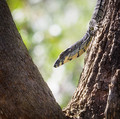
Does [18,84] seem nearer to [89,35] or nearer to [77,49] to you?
[89,35]

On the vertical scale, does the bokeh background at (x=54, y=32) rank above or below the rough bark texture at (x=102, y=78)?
above

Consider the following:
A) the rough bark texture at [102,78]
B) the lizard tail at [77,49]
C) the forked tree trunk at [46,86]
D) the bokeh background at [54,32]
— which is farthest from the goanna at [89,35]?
the bokeh background at [54,32]

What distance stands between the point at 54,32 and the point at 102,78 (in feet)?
36.2

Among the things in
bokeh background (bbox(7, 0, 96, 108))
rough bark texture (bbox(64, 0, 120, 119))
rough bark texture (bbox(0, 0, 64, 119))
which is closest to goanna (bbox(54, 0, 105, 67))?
rough bark texture (bbox(64, 0, 120, 119))

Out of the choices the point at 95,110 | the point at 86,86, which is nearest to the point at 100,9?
the point at 86,86

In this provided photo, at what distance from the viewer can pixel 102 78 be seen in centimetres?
500

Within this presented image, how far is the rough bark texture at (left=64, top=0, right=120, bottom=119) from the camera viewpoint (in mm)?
4555

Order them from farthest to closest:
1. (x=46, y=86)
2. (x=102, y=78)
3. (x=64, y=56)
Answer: (x=64, y=56), (x=102, y=78), (x=46, y=86)

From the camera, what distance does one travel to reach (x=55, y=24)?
17.7 m

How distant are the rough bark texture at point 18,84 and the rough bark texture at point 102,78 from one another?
0.39 metres

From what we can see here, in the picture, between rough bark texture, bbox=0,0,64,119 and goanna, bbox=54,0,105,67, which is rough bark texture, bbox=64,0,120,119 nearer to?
rough bark texture, bbox=0,0,64,119

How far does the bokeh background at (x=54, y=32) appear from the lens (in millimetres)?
15414

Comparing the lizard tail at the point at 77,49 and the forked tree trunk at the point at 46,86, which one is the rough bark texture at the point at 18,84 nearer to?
the forked tree trunk at the point at 46,86

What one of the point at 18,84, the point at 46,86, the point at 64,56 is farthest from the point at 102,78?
the point at 64,56
